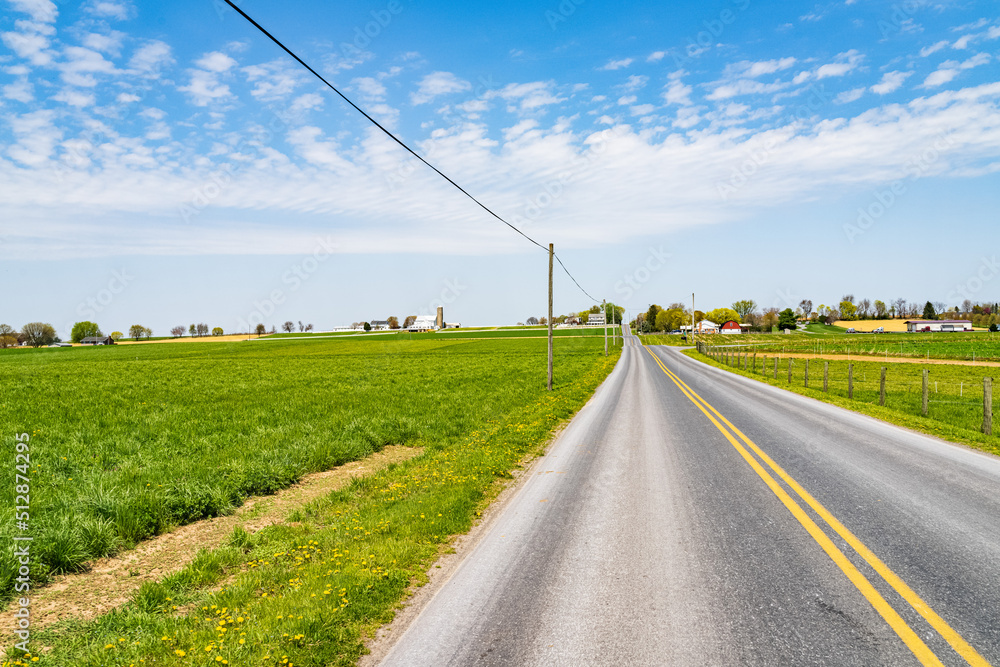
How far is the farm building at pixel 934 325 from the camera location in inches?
5944

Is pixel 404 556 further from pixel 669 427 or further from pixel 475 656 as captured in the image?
pixel 669 427

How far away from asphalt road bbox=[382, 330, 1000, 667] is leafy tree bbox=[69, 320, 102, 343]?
20617 centimetres

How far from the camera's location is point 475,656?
3.66 metres

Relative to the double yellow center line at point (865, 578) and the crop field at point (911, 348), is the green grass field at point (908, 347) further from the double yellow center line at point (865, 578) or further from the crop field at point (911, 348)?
the double yellow center line at point (865, 578)

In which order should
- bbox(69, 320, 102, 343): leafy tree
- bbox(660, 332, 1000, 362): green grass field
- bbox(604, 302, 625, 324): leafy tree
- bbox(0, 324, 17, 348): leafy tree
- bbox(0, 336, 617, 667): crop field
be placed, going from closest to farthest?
bbox(0, 336, 617, 667): crop field
bbox(660, 332, 1000, 362): green grass field
bbox(604, 302, 625, 324): leafy tree
bbox(0, 324, 17, 348): leafy tree
bbox(69, 320, 102, 343): leafy tree

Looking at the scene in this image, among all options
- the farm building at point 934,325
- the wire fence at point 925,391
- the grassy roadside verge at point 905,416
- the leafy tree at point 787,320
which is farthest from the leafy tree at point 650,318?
the grassy roadside verge at point 905,416

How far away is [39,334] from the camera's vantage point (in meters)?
128

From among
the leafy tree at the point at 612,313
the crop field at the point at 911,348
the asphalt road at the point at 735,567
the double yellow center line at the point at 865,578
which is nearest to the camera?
the double yellow center line at the point at 865,578

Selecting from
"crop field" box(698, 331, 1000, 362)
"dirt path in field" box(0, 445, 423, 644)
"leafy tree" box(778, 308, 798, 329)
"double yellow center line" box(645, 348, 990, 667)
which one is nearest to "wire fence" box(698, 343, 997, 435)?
"double yellow center line" box(645, 348, 990, 667)

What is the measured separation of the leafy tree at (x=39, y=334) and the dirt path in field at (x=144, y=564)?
16507 cm

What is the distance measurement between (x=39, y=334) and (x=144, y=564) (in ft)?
554

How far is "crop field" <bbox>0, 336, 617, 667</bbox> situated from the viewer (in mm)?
4148

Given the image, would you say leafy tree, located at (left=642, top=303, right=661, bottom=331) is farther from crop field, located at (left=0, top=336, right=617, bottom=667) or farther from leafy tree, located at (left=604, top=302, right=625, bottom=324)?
crop field, located at (left=0, top=336, right=617, bottom=667)

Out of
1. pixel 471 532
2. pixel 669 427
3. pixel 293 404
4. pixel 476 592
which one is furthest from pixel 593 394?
pixel 476 592
